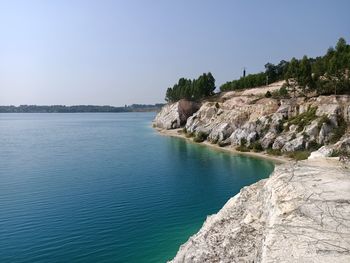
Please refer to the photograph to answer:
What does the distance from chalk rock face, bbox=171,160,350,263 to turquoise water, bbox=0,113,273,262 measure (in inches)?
298

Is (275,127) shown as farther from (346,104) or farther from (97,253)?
(97,253)

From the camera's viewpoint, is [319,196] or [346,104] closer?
[319,196]

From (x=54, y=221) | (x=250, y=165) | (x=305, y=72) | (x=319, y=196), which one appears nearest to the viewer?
(x=319, y=196)

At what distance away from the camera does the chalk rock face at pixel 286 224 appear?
39.6 ft

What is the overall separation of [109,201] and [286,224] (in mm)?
25528

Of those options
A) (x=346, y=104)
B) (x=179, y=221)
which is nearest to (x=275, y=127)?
(x=346, y=104)

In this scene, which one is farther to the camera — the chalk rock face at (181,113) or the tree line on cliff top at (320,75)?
the chalk rock face at (181,113)

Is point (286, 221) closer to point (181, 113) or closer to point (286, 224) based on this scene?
point (286, 224)

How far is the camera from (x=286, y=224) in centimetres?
1366

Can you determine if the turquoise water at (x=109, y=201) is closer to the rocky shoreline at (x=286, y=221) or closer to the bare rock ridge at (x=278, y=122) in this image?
the rocky shoreline at (x=286, y=221)

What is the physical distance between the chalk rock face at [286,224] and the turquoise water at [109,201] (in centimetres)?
758

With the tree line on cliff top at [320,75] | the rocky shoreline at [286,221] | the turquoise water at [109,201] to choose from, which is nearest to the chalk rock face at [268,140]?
the turquoise water at [109,201]

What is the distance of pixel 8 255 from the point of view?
992 inches

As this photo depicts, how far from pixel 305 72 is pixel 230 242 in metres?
65.6
